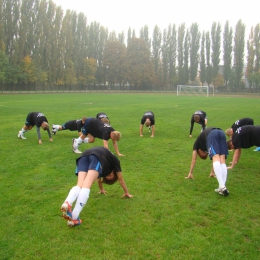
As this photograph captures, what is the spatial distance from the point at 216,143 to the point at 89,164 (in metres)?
2.76

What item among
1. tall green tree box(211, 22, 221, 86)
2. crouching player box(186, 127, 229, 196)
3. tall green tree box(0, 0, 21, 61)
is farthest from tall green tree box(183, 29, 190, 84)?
crouching player box(186, 127, 229, 196)

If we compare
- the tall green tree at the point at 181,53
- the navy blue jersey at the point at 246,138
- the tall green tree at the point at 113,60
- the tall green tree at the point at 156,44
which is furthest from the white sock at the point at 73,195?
the tall green tree at the point at 156,44

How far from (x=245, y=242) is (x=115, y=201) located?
2.46 metres

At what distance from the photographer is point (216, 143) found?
597 centimetres

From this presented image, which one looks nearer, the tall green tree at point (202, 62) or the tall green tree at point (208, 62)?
the tall green tree at point (208, 62)

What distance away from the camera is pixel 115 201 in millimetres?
5625

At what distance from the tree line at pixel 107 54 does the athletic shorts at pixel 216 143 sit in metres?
54.9

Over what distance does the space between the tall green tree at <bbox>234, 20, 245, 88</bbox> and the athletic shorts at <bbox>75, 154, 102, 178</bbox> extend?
73.8 m

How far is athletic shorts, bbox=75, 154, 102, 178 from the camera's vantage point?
15.6ft

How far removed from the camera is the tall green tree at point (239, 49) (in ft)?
237

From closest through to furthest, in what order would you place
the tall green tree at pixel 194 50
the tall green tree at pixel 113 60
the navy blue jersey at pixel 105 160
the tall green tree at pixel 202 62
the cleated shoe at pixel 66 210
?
the cleated shoe at pixel 66 210
the navy blue jersey at pixel 105 160
the tall green tree at pixel 113 60
the tall green tree at pixel 202 62
the tall green tree at pixel 194 50

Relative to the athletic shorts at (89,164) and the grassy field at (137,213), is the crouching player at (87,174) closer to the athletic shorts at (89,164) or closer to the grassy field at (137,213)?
the athletic shorts at (89,164)

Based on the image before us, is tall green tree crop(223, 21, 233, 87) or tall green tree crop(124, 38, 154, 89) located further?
tall green tree crop(124, 38, 154, 89)

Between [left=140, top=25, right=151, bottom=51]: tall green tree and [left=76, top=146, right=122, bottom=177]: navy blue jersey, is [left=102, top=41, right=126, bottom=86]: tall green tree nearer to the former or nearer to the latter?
[left=140, top=25, right=151, bottom=51]: tall green tree
